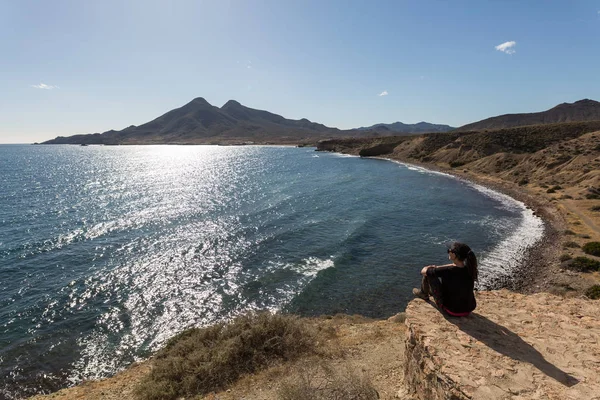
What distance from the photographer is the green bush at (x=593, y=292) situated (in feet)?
64.1

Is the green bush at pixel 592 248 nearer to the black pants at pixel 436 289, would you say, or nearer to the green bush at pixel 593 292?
the green bush at pixel 593 292

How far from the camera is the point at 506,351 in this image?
296 inches

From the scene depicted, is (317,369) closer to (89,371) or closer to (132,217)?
(89,371)

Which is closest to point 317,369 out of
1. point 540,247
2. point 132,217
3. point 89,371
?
point 89,371

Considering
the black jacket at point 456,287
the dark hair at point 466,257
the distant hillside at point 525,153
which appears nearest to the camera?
the dark hair at point 466,257

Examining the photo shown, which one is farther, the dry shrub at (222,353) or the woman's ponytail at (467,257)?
the dry shrub at (222,353)

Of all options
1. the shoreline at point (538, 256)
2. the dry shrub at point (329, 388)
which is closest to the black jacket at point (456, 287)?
the dry shrub at point (329, 388)

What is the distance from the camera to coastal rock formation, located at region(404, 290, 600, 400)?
6.44 m

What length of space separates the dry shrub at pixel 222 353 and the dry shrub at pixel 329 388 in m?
2.63

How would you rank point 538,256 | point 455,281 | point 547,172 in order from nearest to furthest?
point 455,281 → point 538,256 → point 547,172

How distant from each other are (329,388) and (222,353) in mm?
5175

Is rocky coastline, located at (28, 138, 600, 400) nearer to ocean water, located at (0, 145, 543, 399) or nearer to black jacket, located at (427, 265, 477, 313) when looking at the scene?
black jacket, located at (427, 265, 477, 313)

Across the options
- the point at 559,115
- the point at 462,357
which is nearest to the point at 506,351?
the point at 462,357

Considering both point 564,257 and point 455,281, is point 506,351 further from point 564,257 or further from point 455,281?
point 564,257
